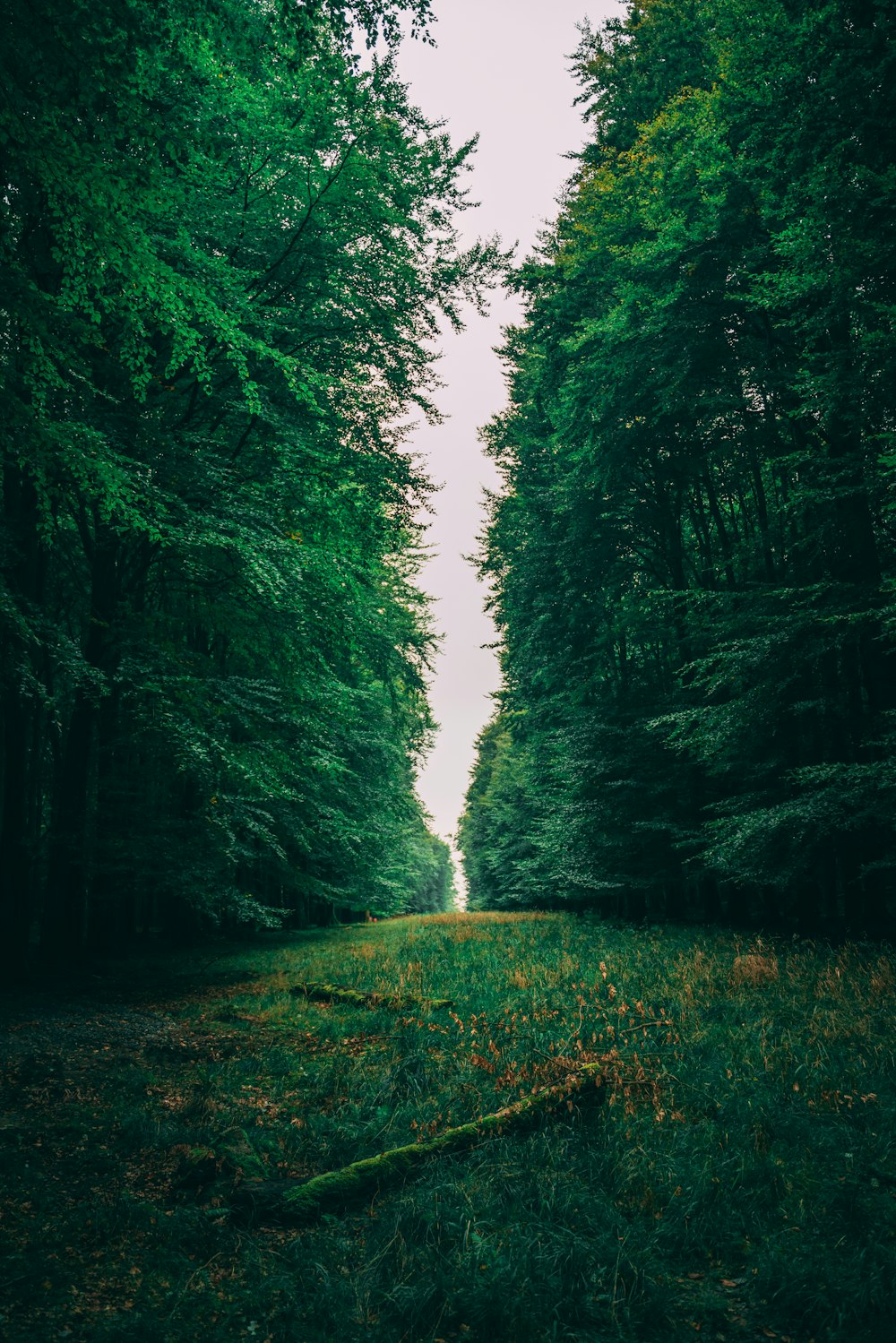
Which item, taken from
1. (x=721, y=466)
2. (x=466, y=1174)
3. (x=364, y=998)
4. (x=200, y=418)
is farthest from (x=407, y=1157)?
(x=721, y=466)

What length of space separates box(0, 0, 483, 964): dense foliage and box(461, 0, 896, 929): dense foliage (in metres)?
3.81

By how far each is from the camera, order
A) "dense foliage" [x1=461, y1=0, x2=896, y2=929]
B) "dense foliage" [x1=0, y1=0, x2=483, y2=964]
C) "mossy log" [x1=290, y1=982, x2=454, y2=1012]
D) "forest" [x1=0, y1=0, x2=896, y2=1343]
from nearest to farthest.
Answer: "forest" [x1=0, y1=0, x2=896, y2=1343]
"dense foliage" [x1=0, y1=0, x2=483, y2=964]
"mossy log" [x1=290, y1=982, x2=454, y2=1012]
"dense foliage" [x1=461, y1=0, x2=896, y2=929]

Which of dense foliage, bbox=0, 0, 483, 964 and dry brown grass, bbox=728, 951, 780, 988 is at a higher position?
dense foliage, bbox=0, 0, 483, 964

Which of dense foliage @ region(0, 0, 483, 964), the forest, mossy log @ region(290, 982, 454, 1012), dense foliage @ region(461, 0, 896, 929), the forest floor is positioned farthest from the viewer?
dense foliage @ region(461, 0, 896, 929)

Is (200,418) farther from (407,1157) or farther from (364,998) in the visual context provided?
(407,1157)

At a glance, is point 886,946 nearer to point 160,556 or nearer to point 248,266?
point 160,556

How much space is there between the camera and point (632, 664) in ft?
68.3

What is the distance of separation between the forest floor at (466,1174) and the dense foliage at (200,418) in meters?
3.37

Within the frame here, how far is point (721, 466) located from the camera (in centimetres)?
1526

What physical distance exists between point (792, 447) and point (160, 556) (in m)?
11.7

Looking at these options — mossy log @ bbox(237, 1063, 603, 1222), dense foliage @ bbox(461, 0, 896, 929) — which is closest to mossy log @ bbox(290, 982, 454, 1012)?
mossy log @ bbox(237, 1063, 603, 1222)

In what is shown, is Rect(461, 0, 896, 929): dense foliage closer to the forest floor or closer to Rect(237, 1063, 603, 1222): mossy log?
the forest floor

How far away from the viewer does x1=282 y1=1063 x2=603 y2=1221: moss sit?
11.8ft

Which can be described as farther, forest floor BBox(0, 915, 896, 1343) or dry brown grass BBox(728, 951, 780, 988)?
dry brown grass BBox(728, 951, 780, 988)
